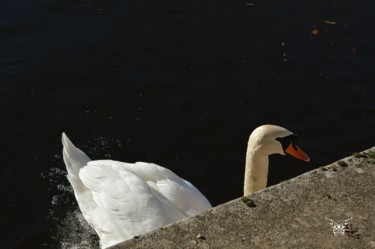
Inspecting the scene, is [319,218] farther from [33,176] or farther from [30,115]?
[30,115]

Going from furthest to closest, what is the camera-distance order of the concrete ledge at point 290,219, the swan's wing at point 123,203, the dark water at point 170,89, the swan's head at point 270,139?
the dark water at point 170,89
the swan's head at point 270,139
the swan's wing at point 123,203
the concrete ledge at point 290,219

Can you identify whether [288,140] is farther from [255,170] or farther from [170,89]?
[170,89]

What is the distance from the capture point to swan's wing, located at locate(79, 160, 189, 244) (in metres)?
4.91

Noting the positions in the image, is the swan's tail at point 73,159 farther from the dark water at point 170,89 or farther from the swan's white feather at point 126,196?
the dark water at point 170,89

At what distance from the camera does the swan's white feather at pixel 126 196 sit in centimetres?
496

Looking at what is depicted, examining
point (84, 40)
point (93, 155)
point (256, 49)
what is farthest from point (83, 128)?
point (256, 49)

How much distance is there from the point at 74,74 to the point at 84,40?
3.38 feet

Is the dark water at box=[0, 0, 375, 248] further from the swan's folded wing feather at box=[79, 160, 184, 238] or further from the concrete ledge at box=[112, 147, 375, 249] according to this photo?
the concrete ledge at box=[112, 147, 375, 249]

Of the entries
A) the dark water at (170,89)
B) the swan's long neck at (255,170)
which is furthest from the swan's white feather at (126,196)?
the dark water at (170,89)

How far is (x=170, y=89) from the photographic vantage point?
8227 millimetres

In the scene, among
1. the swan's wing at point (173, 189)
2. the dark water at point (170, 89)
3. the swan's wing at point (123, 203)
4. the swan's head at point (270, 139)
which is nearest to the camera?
the swan's wing at point (123, 203)

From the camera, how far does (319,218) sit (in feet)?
11.4

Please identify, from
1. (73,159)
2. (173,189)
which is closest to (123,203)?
(173,189)

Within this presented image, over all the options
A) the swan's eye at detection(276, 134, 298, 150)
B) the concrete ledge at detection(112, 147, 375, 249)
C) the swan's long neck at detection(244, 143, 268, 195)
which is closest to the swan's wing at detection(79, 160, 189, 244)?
the swan's long neck at detection(244, 143, 268, 195)
